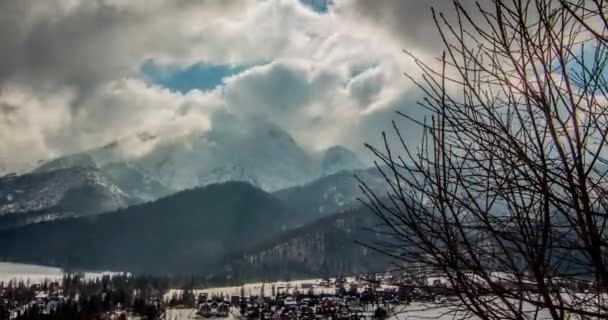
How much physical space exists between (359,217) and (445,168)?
626 ft

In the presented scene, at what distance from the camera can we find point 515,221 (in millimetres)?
1972

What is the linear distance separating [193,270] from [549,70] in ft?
673

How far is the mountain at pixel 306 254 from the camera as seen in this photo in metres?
157

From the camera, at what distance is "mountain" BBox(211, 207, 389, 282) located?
157375 millimetres

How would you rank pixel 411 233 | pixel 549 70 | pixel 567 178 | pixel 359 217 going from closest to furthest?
pixel 567 178 → pixel 549 70 → pixel 411 233 → pixel 359 217

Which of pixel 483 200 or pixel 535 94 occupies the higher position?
pixel 535 94

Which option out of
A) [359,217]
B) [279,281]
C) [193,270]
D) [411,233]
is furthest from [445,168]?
[193,270]

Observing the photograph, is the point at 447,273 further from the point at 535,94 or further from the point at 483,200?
→ the point at 535,94

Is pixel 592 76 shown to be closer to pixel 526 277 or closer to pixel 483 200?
pixel 483 200

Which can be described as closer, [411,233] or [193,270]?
[411,233]

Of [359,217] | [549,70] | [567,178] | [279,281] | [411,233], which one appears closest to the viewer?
[567,178]

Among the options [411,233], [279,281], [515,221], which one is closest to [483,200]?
[515,221]

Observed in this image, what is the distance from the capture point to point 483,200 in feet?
7.03

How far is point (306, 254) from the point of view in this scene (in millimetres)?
172375
